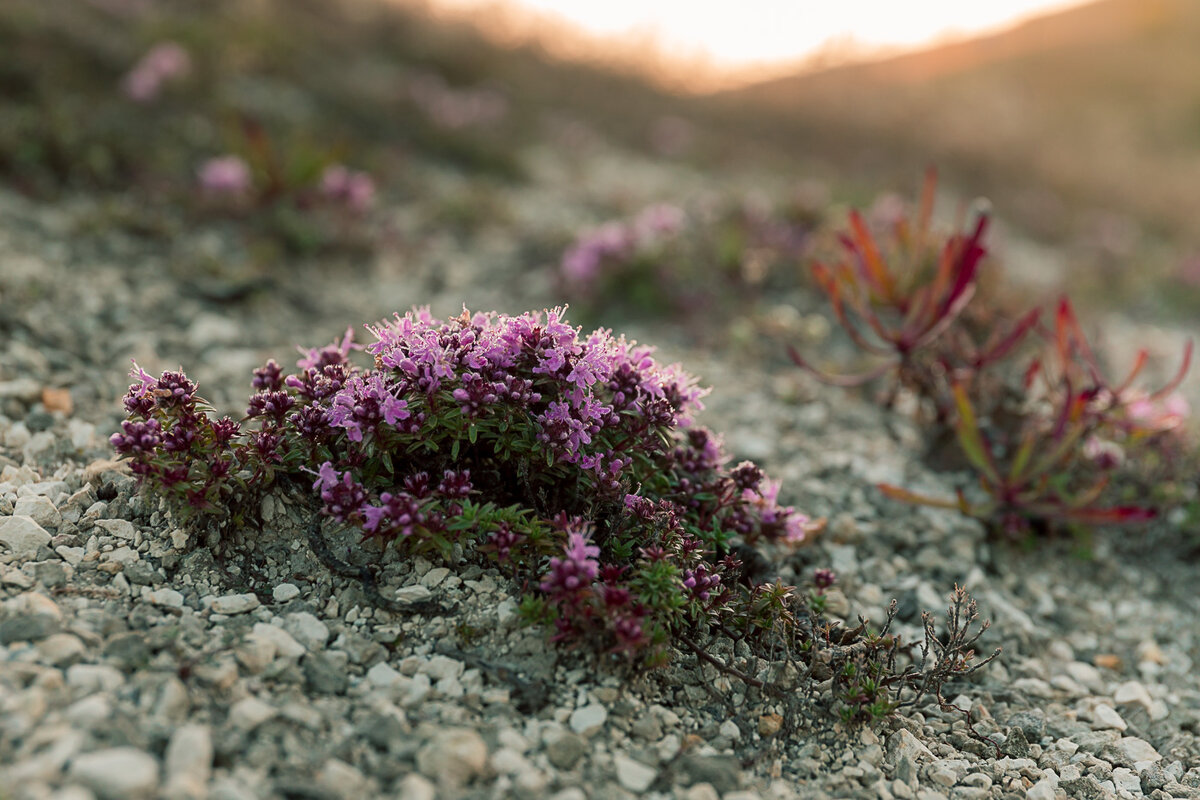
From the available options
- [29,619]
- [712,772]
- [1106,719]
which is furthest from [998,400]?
[29,619]

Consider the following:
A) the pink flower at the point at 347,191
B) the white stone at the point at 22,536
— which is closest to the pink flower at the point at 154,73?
the pink flower at the point at 347,191

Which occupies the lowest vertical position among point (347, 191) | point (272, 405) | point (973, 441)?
point (973, 441)

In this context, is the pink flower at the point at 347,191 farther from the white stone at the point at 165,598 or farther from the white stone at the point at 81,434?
the white stone at the point at 165,598

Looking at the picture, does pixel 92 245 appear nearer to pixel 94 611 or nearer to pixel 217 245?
pixel 217 245

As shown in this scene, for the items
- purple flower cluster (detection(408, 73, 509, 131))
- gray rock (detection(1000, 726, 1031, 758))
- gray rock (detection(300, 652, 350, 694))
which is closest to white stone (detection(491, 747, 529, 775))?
gray rock (detection(300, 652, 350, 694))

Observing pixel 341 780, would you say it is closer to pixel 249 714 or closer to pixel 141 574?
pixel 249 714

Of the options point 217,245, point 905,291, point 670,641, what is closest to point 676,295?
point 905,291
